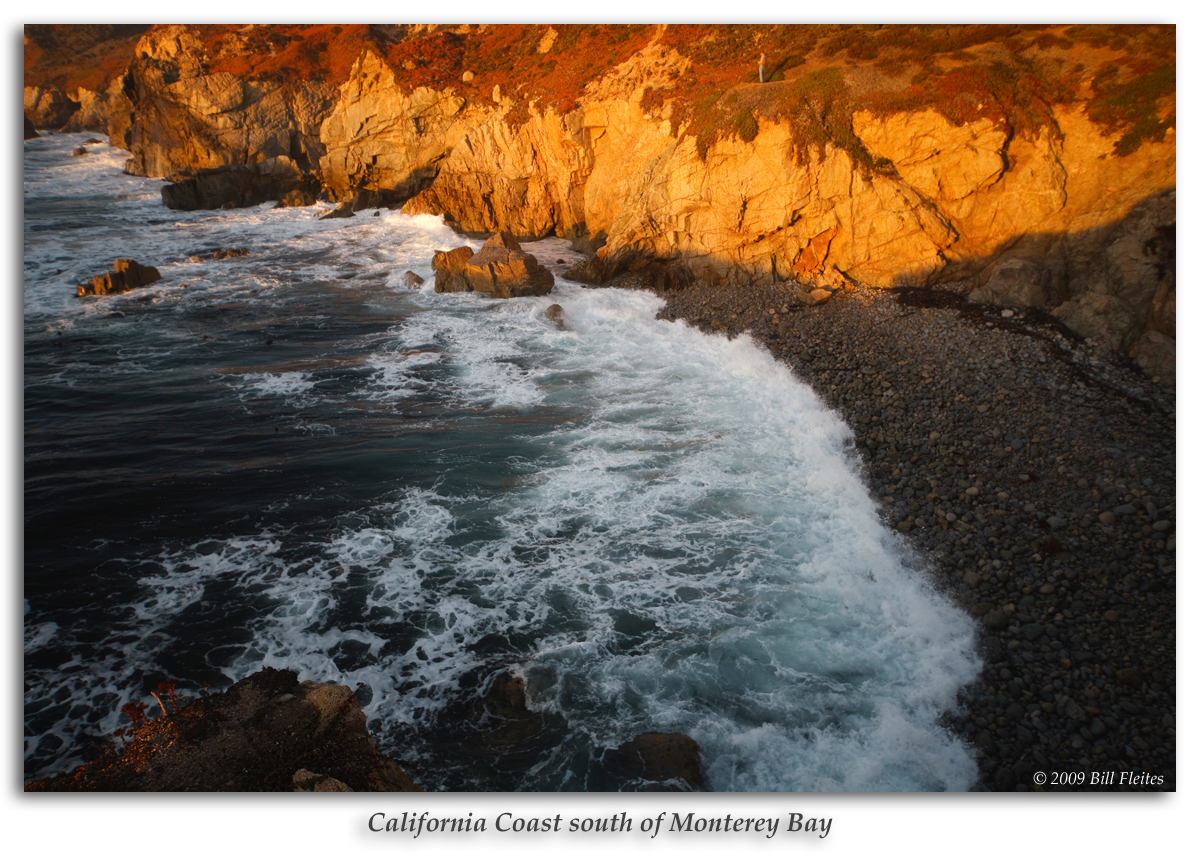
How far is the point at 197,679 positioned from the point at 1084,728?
10.7m

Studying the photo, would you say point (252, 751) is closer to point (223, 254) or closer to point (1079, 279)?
point (1079, 279)

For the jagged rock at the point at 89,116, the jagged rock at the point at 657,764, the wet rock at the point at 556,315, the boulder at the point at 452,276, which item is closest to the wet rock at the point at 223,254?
the boulder at the point at 452,276

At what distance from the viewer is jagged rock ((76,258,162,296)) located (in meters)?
21.7

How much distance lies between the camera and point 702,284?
22.3 meters

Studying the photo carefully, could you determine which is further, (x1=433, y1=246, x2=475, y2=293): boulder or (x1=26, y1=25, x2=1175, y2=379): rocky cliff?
(x1=433, y1=246, x2=475, y2=293): boulder

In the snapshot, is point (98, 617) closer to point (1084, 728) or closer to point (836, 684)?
point (836, 684)

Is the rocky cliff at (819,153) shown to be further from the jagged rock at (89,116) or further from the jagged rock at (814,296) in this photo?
the jagged rock at (89,116)

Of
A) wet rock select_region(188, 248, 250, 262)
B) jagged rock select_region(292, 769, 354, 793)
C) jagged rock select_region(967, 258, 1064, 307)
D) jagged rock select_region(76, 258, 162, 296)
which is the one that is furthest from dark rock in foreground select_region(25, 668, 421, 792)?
wet rock select_region(188, 248, 250, 262)

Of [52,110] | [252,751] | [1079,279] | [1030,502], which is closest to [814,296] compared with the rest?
[1079,279]

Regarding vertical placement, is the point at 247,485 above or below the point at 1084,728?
above

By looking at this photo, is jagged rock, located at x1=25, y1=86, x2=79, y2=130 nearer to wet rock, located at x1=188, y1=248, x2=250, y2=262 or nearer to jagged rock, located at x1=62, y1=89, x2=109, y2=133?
jagged rock, located at x1=62, y1=89, x2=109, y2=133

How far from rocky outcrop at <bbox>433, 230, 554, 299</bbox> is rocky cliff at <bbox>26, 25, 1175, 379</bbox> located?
258 cm

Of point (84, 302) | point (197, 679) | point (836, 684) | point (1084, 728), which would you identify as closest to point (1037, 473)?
point (1084, 728)

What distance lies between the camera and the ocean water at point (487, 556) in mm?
7117
